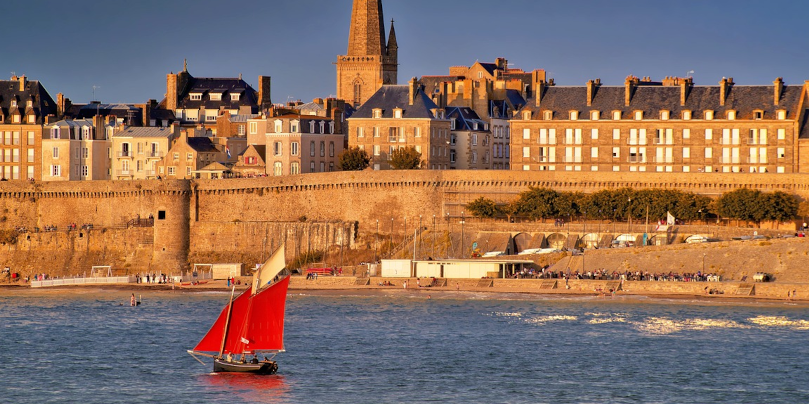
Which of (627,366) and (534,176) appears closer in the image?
(627,366)

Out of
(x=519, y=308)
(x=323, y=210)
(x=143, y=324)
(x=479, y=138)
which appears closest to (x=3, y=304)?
(x=143, y=324)

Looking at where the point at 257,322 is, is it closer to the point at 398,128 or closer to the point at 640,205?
the point at 640,205

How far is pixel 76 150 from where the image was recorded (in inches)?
3666

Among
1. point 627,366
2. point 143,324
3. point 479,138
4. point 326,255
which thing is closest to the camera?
point 627,366

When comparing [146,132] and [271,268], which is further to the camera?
[146,132]

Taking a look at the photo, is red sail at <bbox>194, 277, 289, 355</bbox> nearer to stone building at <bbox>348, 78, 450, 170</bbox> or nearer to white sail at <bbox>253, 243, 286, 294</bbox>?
white sail at <bbox>253, 243, 286, 294</bbox>

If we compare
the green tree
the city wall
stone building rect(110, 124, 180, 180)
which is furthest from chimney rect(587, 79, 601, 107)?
stone building rect(110, 124, 180, 180)

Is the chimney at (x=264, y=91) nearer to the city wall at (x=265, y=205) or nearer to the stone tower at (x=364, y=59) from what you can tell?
the stone tower at (x=364, y=59)

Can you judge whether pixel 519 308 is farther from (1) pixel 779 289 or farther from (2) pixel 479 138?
(2) pixel 479 138

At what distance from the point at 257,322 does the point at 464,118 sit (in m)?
46.0

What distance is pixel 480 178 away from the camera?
79062mm

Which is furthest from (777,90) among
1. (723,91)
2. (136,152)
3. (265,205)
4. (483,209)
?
(136,152)

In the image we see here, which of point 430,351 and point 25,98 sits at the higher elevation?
point 25,98

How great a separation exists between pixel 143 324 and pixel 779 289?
86.1ft
